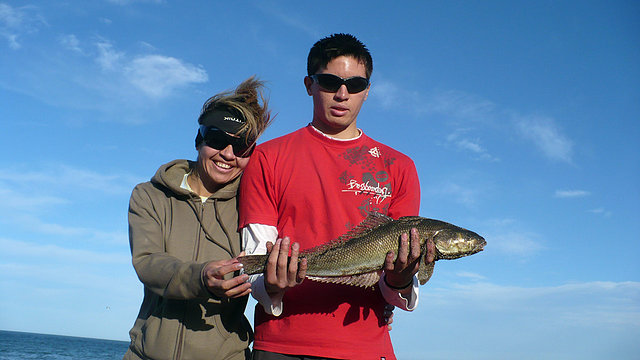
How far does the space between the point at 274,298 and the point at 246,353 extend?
83cm

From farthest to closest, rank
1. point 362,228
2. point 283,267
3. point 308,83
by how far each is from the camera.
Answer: point 308,83 → point 362,228 → point 283,267

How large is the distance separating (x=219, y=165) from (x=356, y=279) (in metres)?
1.88

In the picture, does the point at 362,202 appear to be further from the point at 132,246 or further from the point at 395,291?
the point at 132,246

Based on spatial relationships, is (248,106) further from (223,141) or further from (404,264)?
(404,264)

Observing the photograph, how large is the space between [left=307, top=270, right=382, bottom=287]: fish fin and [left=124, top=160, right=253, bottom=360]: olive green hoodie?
934 mm

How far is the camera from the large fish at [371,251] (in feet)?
12.7

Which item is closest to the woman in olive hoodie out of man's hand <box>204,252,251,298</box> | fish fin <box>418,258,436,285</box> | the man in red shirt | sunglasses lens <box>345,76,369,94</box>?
man's hand <box>204,252,251,298</box>

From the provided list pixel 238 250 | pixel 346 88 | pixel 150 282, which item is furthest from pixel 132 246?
pixel 346 88

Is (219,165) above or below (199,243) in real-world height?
above

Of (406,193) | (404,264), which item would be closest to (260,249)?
(404,264)

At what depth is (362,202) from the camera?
14.1ft

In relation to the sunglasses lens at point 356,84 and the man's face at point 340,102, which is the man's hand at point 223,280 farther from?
the sunglasses lens at point 356,84

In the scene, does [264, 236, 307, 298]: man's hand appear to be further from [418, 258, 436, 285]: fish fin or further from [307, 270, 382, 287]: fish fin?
[418, 258, 436, 285]: fish fin

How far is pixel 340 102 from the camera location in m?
4.50
